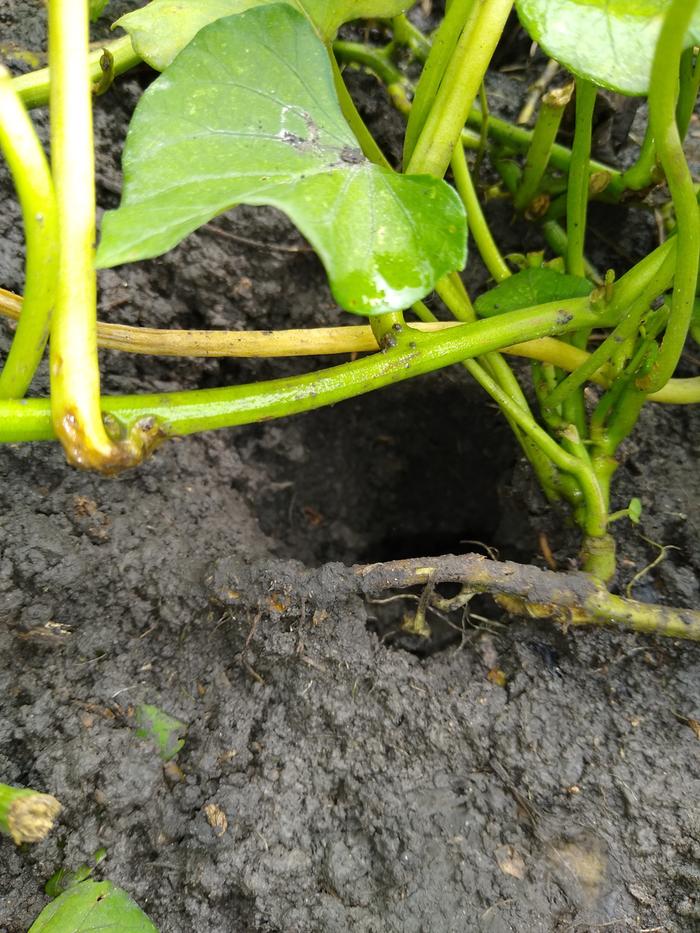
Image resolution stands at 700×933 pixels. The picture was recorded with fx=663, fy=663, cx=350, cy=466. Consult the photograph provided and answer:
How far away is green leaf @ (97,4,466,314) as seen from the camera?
55 centimetres

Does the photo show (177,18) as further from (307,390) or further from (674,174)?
(674,174)

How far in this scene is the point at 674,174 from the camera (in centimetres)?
63

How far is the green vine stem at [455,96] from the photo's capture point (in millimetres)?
720

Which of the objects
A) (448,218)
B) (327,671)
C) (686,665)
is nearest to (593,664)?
(686,665)

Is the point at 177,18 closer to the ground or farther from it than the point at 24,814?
farther from it

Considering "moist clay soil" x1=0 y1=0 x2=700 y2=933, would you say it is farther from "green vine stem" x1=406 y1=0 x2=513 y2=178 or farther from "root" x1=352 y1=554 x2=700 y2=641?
"green vine stem" x1=406 y1=0 x2=513 y2=178

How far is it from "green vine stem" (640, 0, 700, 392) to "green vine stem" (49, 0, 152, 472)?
50 centimetres

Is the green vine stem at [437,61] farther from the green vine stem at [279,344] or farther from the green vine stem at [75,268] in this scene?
the green vine stem at [75,268]

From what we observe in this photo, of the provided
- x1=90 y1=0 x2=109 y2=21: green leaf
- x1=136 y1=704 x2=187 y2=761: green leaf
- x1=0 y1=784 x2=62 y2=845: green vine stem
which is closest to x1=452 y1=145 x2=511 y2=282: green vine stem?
x1=90 y1=0 x2=109 y2=21: green leaf

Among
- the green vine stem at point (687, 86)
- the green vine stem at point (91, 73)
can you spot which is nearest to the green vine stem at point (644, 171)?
the green vine stem at point (687, 86)

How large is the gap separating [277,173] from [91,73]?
1.51ft

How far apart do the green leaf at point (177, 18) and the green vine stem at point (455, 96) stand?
144mm

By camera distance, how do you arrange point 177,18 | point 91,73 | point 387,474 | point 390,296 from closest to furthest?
1. point 390,296
2. point 177,18
3. point 91,73
4. point 387,474

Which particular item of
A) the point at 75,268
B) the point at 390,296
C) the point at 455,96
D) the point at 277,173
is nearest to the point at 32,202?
the point at 75,268
